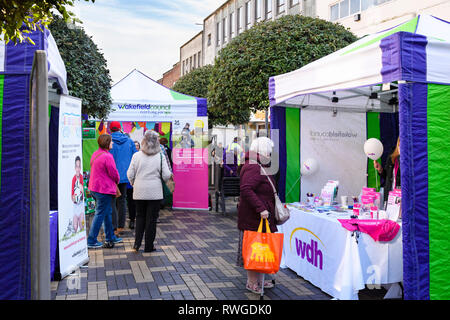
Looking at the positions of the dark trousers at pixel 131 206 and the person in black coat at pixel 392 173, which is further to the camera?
the dark trousers at pixel 131 206

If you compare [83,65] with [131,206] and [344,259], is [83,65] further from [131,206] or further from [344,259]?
[344,259]

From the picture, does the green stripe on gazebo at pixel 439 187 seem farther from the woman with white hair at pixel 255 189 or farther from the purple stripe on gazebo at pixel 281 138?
the purple stripe on gazebo at pixel 281 138

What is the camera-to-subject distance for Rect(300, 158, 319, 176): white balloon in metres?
6.20

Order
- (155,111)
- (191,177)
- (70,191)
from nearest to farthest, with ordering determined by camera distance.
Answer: (70,191) < (155,111) < (191,177)

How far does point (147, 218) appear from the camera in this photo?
6328mm

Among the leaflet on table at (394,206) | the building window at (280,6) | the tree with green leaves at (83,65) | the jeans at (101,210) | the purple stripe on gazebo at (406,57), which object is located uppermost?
the building window at (280,6)

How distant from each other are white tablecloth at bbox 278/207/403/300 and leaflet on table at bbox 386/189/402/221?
0.74 ft

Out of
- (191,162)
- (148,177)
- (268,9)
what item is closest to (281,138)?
(148,177)

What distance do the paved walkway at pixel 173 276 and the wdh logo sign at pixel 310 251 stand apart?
287 mm

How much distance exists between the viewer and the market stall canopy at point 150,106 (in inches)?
417

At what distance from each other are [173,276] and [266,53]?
6.14 meters

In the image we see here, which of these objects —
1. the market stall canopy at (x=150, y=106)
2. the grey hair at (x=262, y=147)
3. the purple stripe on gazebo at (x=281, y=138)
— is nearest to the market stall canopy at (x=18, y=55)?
the grey hair at (x=262, y=147)
